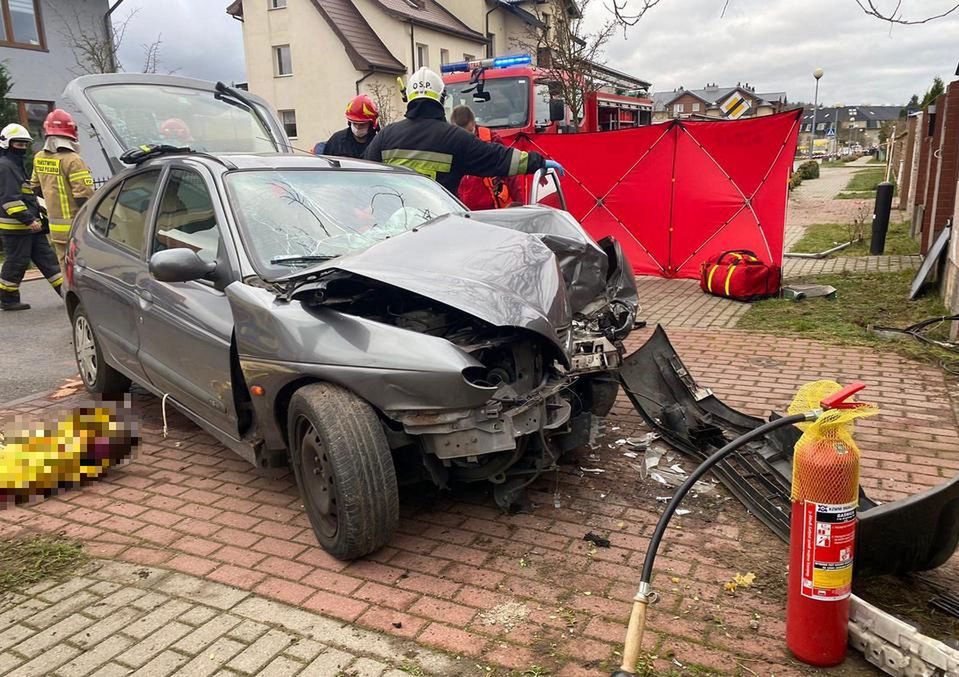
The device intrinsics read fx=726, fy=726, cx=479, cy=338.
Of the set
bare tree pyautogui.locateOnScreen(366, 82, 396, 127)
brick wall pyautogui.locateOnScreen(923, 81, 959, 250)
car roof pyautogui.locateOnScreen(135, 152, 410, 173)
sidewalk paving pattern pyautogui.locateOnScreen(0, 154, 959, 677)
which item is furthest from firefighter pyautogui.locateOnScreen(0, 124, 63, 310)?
bare tree pyautogui.locateOnScreen(366, 82, 396, 127)

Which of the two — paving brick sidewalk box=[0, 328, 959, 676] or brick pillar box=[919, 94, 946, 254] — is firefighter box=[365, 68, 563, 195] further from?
brick pillar box=[919, 94, 946, 254]

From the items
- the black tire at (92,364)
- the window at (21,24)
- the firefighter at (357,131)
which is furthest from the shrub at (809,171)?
the black tire at (92,364)

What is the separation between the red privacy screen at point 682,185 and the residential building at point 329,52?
20335 millimetres

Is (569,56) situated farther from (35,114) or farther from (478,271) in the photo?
(35,114)

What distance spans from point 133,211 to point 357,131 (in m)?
2.89

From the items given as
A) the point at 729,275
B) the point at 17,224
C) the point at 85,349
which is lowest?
the point at 729,275

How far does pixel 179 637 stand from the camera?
2729 mm

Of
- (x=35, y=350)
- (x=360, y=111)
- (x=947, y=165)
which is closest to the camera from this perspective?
(x=360, y=111)

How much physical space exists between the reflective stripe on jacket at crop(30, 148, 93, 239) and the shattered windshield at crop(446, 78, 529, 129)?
260 inches

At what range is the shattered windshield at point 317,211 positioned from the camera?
372 centimetres

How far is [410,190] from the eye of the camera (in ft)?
14.9

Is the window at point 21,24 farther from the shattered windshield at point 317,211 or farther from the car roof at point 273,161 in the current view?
the shattered windshield at point 317,211

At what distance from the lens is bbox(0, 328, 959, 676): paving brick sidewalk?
267 cm

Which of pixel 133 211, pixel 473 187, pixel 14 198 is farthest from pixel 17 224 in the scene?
pixel 473 187
